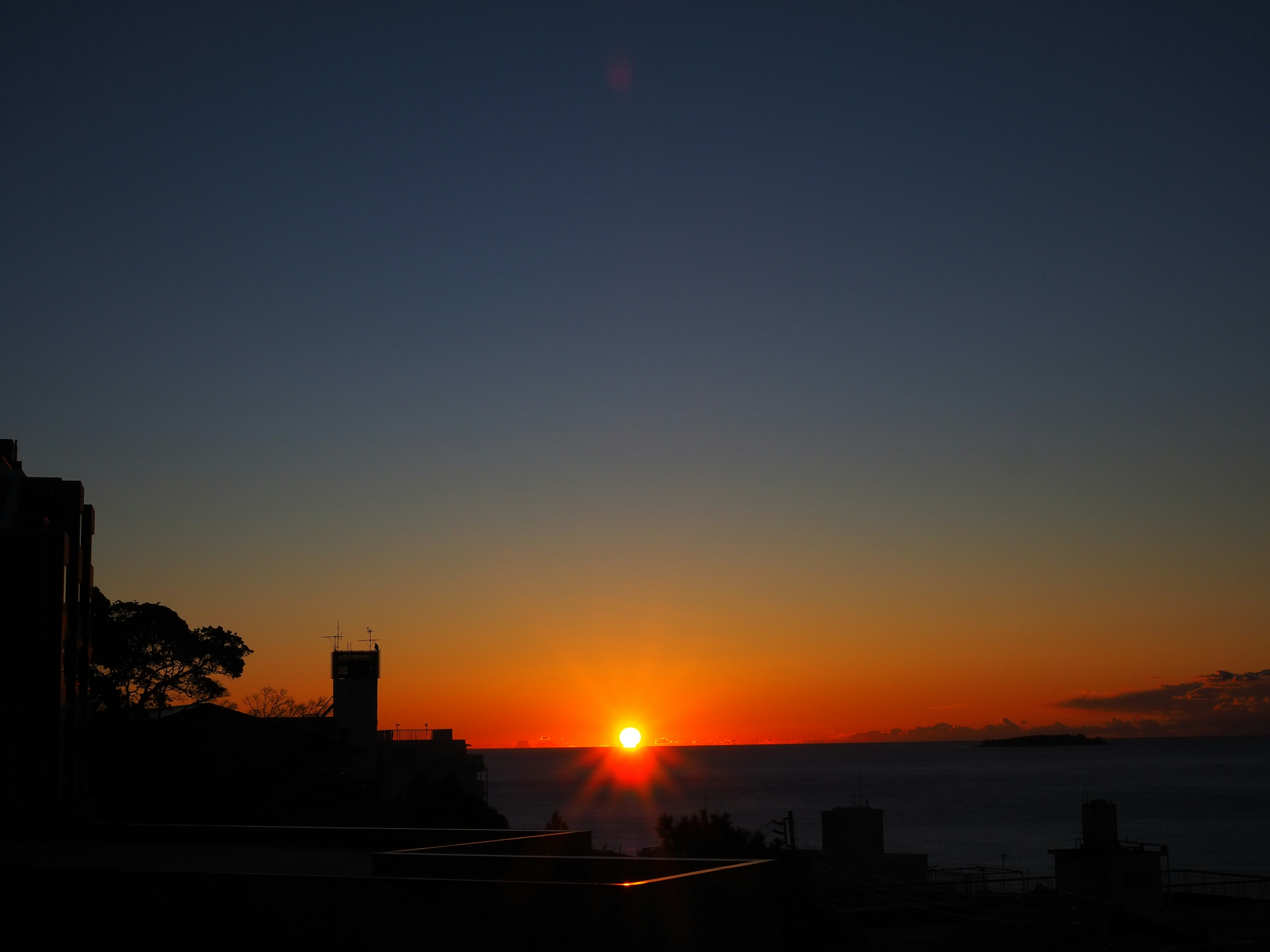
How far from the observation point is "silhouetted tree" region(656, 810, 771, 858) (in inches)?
1548

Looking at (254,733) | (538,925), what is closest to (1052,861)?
(254,733)

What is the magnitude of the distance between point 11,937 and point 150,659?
34.8 meters

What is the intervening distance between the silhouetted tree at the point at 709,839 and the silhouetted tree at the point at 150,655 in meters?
18.9

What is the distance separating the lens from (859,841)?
218ft

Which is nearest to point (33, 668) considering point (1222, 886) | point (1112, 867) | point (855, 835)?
point (1112, 867)

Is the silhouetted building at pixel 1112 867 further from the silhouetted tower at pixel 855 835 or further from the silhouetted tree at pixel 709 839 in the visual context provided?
the silhouetted tower at pixel 855 835

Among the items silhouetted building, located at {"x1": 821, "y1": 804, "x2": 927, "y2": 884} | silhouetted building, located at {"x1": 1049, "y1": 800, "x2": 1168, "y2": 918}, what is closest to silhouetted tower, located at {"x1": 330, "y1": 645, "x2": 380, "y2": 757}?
silhouetted building, located at {"x1": 821, "y1": 804, "x2": 927, "y2": 884}

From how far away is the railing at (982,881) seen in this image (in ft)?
147

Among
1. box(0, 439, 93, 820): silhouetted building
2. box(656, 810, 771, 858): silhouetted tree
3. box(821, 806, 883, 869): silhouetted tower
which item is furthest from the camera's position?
box(821, 806, 883, 869): silhouetted tower

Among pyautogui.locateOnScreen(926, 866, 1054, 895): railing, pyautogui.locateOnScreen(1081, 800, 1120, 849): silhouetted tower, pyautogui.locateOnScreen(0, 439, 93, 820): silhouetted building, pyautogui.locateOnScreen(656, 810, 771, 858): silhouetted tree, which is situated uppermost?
pyautogui.locateOnScreen(0, 439, 93, 820): silhouetted building

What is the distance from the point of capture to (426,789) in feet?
189

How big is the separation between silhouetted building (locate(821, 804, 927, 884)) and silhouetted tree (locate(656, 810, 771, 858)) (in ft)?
70.0

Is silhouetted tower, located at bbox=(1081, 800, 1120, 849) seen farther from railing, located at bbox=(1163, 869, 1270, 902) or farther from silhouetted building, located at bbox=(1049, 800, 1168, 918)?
railing, located at bbox=(1163, 869, 1270, 902)

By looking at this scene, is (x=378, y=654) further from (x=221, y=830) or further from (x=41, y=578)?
(x=221, y=830)
